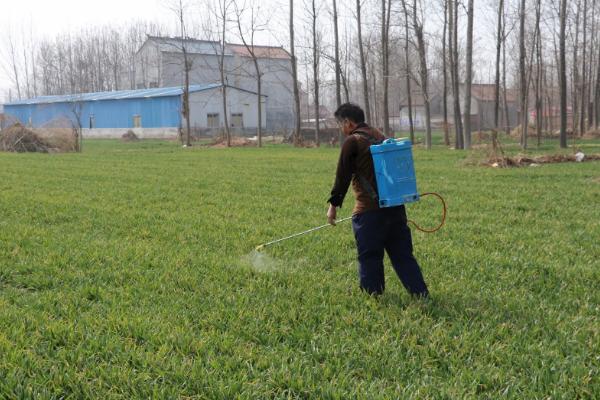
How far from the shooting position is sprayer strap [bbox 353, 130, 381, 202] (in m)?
4.70

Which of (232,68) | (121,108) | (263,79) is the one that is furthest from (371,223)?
(232,68)

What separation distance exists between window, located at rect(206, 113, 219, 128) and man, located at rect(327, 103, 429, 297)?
165ft

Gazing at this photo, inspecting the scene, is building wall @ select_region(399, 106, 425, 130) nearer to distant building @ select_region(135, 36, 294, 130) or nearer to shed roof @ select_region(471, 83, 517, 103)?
shed roof @ select_region(471, 83, 517, 103)

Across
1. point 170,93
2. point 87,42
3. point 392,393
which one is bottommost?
point 392,393

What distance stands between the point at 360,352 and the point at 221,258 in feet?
9.33

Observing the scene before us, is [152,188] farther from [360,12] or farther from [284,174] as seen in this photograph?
[360,12]

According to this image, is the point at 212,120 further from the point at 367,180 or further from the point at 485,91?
the point at 367,180

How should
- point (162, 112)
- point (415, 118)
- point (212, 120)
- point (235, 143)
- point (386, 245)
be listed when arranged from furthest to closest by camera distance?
point (415, 118) → point (212, 120) → point (162, 112) → point (235, 143) → point (386, 245)

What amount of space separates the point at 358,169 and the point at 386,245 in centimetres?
66

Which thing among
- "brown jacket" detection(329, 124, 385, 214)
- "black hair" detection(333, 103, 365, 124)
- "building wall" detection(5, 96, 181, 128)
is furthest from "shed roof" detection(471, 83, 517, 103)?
"brown jacket" detection(329, 124, 385, 214)

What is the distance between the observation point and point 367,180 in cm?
477

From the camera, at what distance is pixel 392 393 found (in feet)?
10.4

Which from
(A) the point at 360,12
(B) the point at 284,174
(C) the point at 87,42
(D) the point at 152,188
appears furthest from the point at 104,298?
(C) the point at 87,42

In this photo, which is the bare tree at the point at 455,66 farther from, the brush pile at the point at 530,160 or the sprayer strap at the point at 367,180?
the sprayer strap at the point at 367,180
